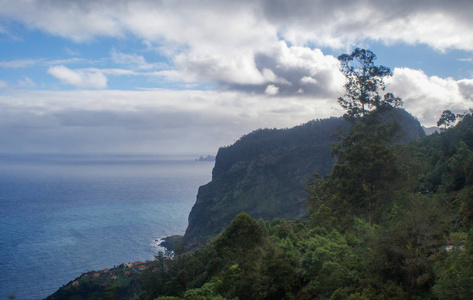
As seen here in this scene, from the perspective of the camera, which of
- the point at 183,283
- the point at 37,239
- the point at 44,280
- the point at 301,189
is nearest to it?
the point at 183,283

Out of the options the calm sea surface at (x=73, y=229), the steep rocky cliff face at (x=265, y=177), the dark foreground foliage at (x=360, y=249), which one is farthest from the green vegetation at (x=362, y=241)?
the steep rocky cliff face at (x=265, y=177)

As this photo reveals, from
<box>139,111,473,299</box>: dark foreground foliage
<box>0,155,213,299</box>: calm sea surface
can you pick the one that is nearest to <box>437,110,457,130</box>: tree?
<box>139,111,473,299</box>: dark foreground foliage

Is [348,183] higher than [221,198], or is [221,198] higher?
[348,183]

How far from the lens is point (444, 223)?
8836 millimetres

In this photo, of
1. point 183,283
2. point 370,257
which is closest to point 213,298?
point 370,257

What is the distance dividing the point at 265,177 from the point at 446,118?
3856cm

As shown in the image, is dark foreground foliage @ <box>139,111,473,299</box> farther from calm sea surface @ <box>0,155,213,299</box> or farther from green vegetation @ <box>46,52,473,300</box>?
calm sea surface @ <box>0,155,213,299</box>

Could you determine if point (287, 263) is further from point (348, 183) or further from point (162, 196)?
point (162, 196)

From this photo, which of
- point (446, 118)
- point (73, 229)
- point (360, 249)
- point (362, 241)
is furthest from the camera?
point (73, 229)

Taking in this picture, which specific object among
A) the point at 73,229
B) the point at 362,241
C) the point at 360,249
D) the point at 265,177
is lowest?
the point at 73,229

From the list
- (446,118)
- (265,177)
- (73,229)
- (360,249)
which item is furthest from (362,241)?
(73,229)

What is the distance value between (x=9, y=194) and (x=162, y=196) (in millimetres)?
55125

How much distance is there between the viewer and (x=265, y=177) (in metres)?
76.6

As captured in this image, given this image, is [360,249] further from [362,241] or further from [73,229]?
[73,229]
